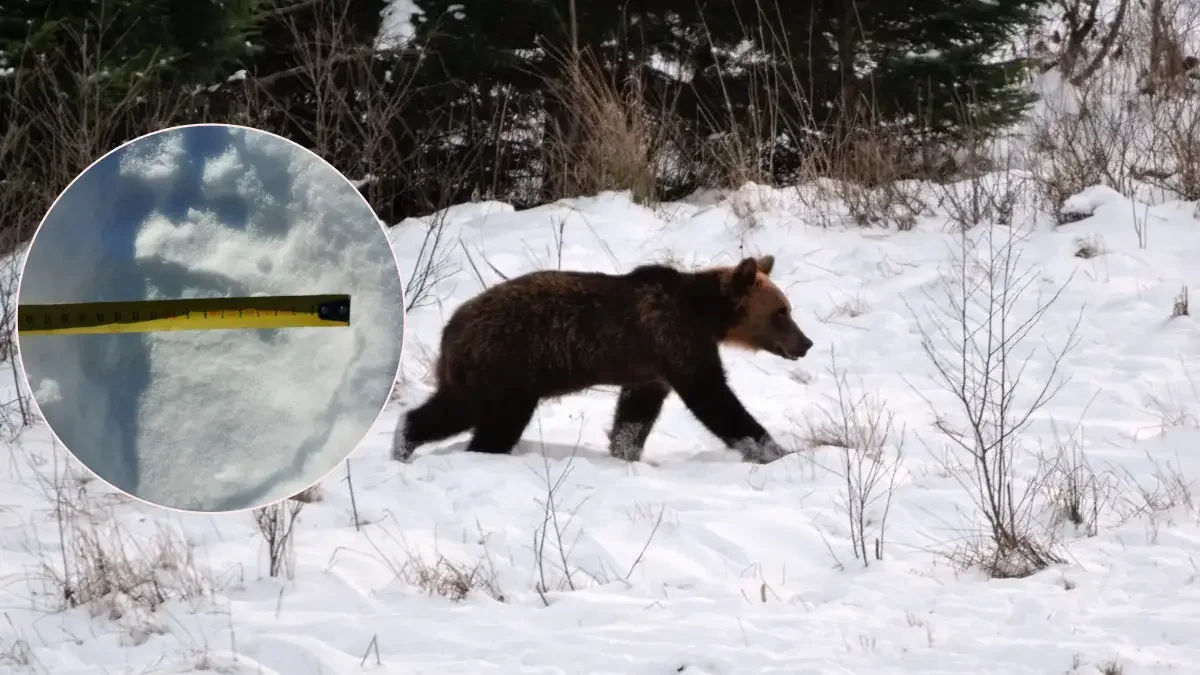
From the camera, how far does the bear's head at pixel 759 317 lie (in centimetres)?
773

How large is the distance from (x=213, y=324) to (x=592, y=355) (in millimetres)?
4047

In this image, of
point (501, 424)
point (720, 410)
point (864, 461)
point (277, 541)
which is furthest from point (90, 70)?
point (864, 461)

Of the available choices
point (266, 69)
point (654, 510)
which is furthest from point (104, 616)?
point (266, 69)

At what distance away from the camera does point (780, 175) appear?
13891mm

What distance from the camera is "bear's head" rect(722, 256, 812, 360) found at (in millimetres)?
7727

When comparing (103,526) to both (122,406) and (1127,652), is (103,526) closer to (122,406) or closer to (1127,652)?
(122,406)

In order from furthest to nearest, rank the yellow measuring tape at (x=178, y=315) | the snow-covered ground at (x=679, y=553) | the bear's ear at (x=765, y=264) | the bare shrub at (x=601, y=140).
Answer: the bare shrub at (x=601, y=140) < the bear's ear at (x=765, y=264) < the snow-covered ground at (x=679, y=553) < the yellow measuring tape at (x=178, y=315)

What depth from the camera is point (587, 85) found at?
12164 millimetres

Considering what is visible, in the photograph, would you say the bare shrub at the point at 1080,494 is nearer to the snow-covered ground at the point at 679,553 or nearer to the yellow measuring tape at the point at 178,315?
the snow-covered ground at the point at 679,553

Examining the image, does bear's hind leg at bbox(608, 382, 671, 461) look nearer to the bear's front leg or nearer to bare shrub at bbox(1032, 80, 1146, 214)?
the bear's front leg

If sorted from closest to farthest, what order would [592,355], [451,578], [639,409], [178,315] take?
[178,315] < [451,578] < [592,355] < [639,409]

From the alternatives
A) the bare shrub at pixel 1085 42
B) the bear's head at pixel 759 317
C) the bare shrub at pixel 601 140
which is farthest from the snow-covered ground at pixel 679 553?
the bare shrub at pixel 1085 42

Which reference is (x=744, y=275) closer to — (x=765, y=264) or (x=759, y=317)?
(x=759, y=317)

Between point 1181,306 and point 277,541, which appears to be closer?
point 277,541
